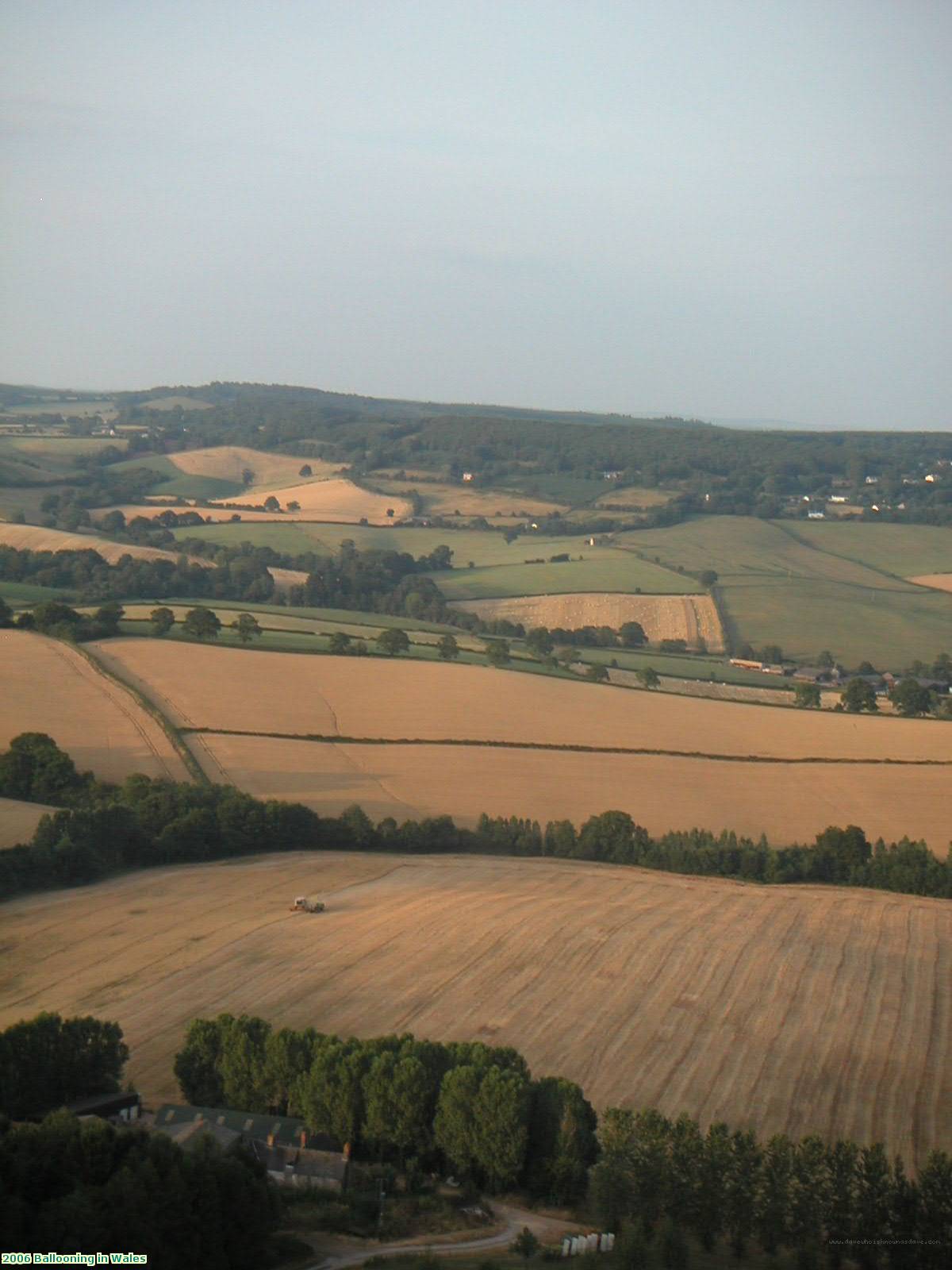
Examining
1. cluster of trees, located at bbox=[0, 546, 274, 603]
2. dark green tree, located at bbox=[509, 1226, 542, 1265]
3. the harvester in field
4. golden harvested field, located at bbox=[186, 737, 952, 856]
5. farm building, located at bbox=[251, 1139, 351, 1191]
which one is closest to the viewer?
dark green tree, located at bbox=[509, 1226, 542, 1265]

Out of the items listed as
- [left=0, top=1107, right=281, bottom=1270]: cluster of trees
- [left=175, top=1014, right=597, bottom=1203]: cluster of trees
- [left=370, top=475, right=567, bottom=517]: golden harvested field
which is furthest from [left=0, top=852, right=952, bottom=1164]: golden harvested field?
[left=370, top=475, right=567, bottom=517]: golden harvested field

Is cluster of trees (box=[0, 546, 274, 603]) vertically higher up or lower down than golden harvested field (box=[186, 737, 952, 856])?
higher up

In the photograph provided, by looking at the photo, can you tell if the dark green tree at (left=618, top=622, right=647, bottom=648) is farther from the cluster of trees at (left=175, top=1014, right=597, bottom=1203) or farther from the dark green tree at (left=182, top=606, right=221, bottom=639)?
the cluster of trees at (left=175, top=1014, right=597, bottom=1203)

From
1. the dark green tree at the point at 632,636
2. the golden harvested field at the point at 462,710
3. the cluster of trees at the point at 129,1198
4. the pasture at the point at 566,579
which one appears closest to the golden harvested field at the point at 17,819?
the golden harvested field at the point at 462,710

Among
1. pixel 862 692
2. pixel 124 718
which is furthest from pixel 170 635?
pixel 862 692

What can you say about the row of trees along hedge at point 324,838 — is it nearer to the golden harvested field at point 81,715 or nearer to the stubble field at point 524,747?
the stubble field at point 524,747

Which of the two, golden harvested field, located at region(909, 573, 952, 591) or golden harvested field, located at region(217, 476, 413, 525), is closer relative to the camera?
golden harvested field, located at region(909, 573, 952, 591)
